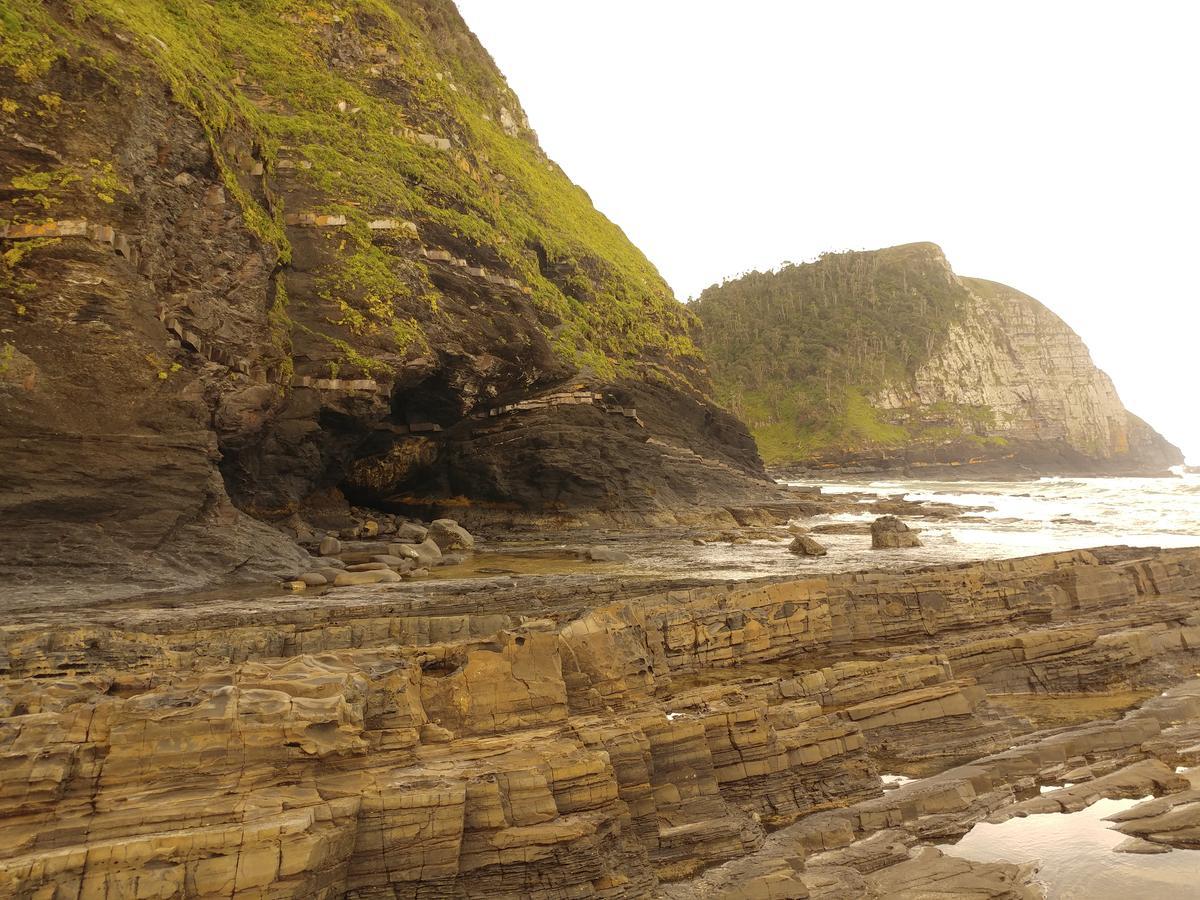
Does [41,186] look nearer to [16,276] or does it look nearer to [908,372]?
[16,276]

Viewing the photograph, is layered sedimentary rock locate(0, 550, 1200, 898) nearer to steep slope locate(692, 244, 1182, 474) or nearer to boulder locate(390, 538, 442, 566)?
boulder locate(390, 538, 442, 566)

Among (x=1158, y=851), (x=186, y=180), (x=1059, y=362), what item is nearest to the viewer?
(x=1158, y=851)

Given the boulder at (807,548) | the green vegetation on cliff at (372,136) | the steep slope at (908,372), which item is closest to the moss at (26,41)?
the green vegetation on cliff at (372,136)

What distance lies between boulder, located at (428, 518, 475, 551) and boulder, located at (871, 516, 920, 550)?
47.7 feet

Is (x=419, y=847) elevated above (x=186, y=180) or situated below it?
below

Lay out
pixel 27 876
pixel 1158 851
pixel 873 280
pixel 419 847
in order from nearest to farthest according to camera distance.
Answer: pixel 27 876, pixel 419 847, pixel 1158 851, pixel 873 280

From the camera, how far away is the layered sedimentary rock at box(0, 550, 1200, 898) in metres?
5.88

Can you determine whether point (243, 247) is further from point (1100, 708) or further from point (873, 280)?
point (873, 280)

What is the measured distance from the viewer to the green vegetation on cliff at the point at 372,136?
20969mm

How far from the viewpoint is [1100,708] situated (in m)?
11.6

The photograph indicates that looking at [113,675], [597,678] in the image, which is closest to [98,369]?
[113,675]

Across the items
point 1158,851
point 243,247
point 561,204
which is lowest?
point 1158,851

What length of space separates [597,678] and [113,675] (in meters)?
5.27

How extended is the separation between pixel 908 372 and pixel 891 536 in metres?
92.4
